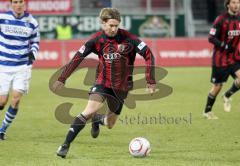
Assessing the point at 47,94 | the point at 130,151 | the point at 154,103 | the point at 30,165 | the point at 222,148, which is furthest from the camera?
the point at 47,94

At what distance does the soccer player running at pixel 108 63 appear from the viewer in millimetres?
9266

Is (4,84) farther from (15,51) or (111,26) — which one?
(111,26)

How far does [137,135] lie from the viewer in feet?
38.3

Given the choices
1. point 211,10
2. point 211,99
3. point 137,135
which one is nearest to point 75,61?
point 137,135

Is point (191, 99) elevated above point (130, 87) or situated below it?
below

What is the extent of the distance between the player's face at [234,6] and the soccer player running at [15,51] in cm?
401

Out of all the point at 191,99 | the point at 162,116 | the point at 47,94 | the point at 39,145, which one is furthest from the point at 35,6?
the point at 39,145

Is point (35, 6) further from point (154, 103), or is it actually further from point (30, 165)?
point (30, 165)

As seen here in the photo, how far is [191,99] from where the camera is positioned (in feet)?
58.4

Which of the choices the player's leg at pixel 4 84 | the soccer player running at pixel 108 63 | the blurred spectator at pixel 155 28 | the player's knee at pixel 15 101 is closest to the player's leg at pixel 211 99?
the soccer player running at pixel 108 63

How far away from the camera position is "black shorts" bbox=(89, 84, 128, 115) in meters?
9.62

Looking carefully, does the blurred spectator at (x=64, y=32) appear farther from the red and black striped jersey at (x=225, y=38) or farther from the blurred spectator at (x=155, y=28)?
the red and black striped jersey at (x=225, y=38)

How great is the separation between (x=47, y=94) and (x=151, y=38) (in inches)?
421

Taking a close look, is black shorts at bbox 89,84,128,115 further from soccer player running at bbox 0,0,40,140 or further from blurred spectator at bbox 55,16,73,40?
blurred spectator at bbox 55,16,73,40
